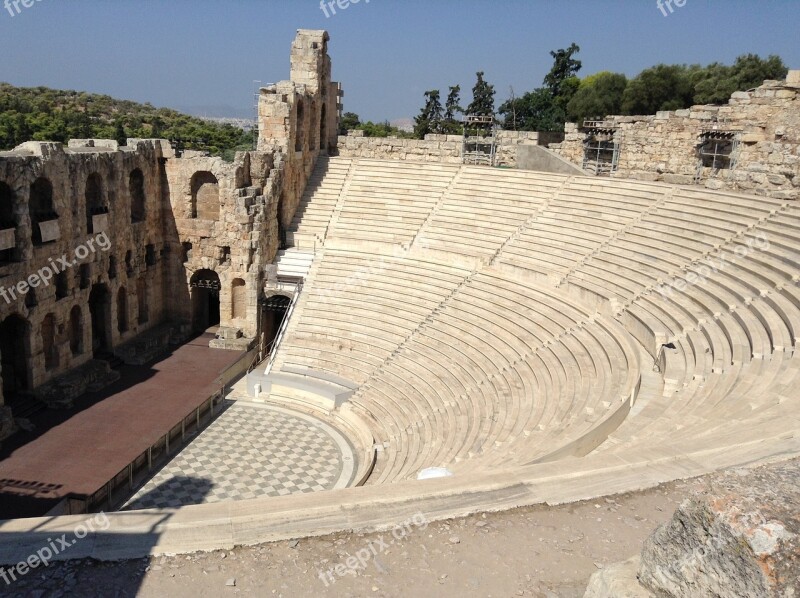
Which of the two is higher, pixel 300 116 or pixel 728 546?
pixel 300 116

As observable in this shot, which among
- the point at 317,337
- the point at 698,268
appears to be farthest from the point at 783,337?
the point at 317,337

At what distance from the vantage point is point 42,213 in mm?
16703

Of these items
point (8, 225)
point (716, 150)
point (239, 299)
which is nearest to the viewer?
point (8, 225)

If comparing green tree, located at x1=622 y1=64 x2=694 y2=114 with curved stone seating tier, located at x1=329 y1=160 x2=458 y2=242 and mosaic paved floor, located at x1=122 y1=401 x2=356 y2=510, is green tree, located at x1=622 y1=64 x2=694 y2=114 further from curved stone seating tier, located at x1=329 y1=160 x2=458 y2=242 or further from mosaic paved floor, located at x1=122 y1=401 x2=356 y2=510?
mosaic paved floor, located at x1=122 y1=401 x2=356 y2=510

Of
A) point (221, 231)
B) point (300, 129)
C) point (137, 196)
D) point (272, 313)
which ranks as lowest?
point (272, 313)

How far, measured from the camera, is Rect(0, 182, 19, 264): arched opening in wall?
15289 millimetres

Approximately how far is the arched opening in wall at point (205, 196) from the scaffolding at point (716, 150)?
53.1 ft

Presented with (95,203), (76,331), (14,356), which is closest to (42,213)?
(95,203)

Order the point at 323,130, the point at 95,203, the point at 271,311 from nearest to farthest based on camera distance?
the point at 95,203, the point at 271,311, the point at 323,130

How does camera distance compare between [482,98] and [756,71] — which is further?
[482,98]

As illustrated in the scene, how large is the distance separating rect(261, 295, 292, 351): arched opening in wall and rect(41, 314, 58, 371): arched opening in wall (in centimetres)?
626

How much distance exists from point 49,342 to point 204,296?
20.7 ft

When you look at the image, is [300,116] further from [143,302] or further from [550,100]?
[550,100]

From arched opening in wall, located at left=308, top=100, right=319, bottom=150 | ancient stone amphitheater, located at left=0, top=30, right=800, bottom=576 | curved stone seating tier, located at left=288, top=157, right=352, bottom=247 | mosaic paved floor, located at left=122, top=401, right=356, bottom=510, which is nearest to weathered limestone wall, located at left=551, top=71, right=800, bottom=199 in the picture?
ancient stone amphitheater, located at left=0, top=30, right=800, bottom=576
